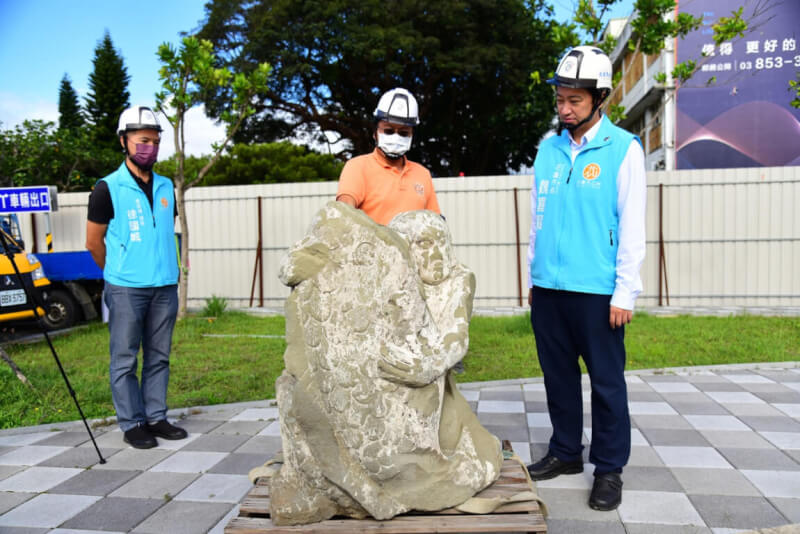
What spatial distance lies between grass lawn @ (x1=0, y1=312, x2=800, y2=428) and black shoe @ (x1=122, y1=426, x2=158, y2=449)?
83 cm

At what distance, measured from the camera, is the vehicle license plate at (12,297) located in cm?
708

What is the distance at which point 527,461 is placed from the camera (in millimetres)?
3463

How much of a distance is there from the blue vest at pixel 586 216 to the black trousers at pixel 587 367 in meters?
0.10

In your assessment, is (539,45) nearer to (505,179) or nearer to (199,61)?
(505,179)

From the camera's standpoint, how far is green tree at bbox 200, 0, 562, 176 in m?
18.4

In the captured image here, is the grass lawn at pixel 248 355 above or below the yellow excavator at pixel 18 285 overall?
below

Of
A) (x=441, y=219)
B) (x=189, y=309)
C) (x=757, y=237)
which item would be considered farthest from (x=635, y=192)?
(x=189, y=309)

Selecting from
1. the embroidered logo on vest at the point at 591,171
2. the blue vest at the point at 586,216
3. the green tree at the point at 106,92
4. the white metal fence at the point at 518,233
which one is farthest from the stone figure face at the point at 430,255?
the green tree at the point at 106,92

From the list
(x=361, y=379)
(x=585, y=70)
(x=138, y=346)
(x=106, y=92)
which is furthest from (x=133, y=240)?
(x=106, y=92)

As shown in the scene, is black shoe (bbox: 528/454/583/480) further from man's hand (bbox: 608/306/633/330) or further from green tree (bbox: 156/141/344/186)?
green tree (bbox: 156/141/344/186)

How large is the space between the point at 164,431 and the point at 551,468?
252 cm

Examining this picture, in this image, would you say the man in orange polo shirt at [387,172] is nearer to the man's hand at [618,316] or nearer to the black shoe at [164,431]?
the man's hand at [618,316]

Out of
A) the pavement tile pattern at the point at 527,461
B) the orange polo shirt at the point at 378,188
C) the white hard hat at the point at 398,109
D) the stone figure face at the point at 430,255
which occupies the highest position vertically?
the white hard hat at the point at 398,109

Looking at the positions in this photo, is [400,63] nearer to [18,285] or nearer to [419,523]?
[18,285]
